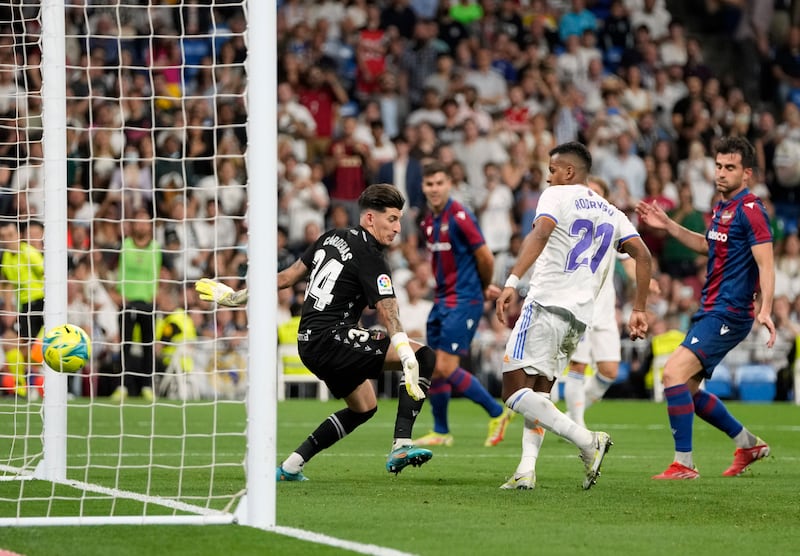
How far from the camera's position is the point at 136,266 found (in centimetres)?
1697

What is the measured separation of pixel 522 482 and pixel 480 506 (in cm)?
100

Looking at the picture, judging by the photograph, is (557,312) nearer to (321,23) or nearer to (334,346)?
(334,346)

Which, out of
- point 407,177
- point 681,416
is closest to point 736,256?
point 681,416

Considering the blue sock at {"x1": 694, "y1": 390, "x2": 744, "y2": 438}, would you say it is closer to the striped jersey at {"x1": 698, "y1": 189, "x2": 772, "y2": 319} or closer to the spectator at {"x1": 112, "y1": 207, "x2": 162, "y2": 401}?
the striped jersey at {"x1": 698, "y1": 189, "x2": 772, "y2": 319}

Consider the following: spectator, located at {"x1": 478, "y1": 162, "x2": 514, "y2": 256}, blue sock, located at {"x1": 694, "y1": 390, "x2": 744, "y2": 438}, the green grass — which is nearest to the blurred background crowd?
spectator, located at {"x1": 478, "y1": 162, "x2": 514, "y2": 256}

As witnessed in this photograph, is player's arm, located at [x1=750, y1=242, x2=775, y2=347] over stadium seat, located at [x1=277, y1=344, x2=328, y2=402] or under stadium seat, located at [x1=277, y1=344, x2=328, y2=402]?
over

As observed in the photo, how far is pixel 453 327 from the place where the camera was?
1230 centimetres

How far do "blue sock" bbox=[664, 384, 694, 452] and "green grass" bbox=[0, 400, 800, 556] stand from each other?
0.28 m

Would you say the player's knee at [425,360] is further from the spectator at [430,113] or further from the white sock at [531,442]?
the spectator at [430,113]

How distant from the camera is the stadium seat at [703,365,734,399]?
65.7 feet

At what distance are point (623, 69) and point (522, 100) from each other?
107 inches

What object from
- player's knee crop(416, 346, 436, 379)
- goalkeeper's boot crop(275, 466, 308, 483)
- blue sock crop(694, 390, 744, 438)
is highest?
player's knee crop(416, 346, 436, 379)

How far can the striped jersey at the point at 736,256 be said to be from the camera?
953 cm

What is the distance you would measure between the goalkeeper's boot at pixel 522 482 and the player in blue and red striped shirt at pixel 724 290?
140cm
